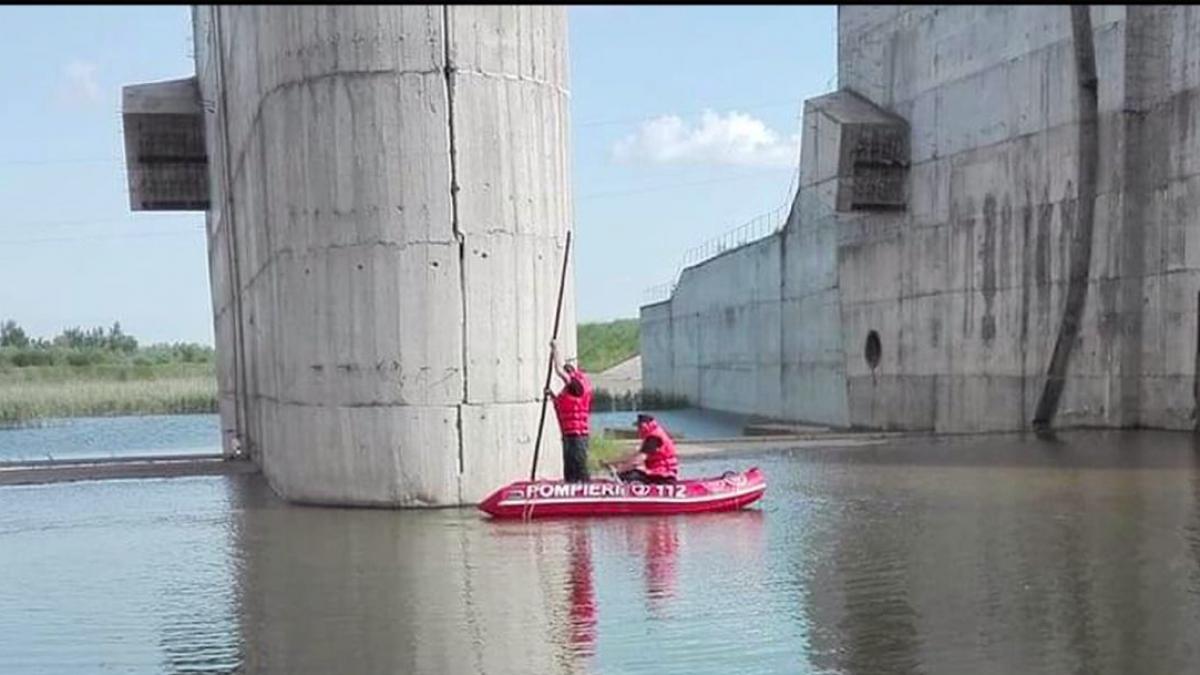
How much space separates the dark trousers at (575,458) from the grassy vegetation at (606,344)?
71.9m

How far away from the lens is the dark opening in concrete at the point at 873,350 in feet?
103

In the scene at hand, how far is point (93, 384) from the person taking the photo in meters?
48.2

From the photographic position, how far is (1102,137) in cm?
2325

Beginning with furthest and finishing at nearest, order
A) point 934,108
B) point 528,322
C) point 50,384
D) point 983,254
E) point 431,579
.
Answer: point 50,384 < point 934,108 < point 983,254 < point 528,322 < point 431,579

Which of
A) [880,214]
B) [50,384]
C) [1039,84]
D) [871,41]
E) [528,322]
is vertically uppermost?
[871,41]

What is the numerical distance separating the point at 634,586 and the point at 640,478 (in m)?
3.71

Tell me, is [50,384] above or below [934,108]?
below

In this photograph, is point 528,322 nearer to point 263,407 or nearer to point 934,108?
point 263,407

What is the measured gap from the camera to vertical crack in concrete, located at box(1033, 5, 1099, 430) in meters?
23.4

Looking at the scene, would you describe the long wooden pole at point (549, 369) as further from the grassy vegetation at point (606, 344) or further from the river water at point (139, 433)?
the grassy vegetation at point (606, 344)

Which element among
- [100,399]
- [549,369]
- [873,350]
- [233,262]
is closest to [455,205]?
[549,369]

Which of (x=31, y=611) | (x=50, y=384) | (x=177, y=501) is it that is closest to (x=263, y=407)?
(x=177, y=501)

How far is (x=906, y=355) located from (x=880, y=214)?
382cm

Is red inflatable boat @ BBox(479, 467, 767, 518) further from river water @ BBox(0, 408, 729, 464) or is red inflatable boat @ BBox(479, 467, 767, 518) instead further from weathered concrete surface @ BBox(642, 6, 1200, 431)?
river water @ BBox(0, 408, 729, 464)
